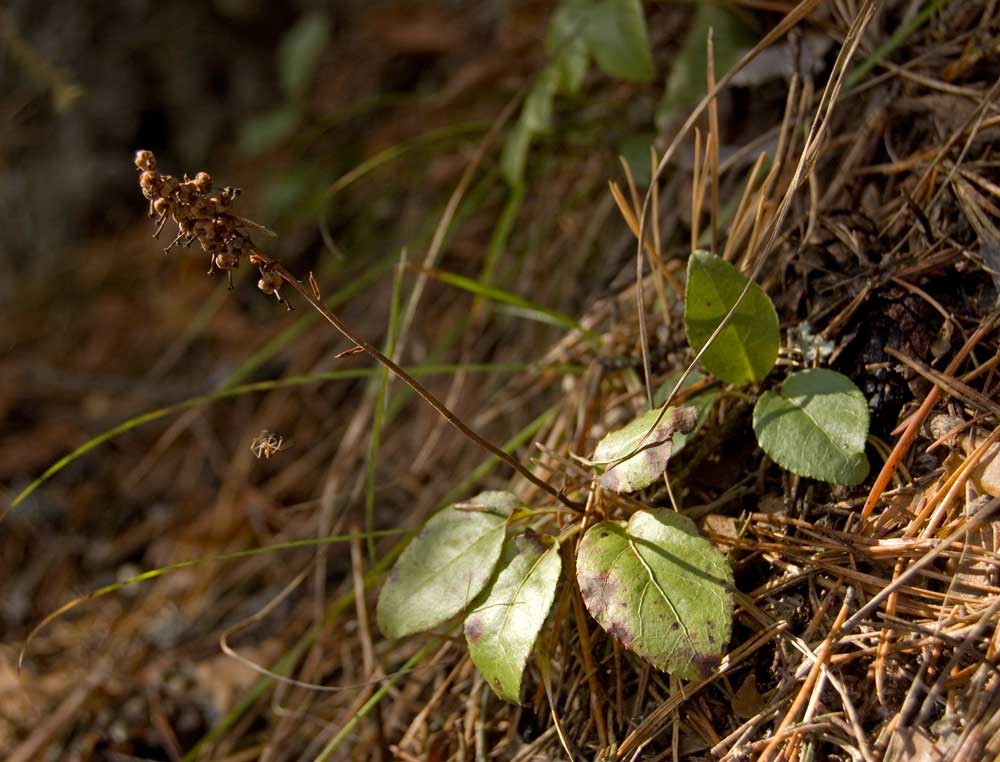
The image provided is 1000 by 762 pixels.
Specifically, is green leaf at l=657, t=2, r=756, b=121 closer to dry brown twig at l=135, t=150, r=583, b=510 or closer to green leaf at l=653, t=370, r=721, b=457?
green leaf at l=653, t=370, r=721, b=457

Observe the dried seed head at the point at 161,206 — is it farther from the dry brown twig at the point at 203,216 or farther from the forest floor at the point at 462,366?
the forest floor at the point at 462,366

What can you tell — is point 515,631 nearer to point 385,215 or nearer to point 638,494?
point 638,494

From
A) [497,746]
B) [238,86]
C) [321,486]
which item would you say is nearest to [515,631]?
[497,746]

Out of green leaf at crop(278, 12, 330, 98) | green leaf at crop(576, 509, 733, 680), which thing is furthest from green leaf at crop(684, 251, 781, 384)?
green leaf at crop(278, 12, 330, 98)

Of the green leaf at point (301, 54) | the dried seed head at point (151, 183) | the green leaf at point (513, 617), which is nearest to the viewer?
the dried seed head at point (151, 183)

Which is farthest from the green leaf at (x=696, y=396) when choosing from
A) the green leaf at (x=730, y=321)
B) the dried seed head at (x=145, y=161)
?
the dried seed head at (x=145, y=161)

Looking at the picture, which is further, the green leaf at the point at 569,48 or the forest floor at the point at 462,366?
the green leaf at the point at 569,48
